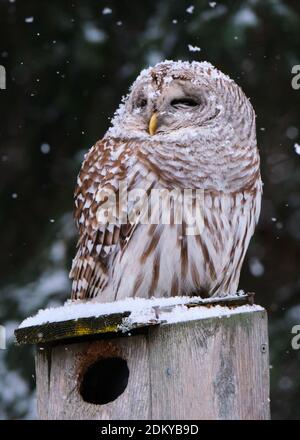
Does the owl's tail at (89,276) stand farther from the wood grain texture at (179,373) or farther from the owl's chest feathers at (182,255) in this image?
the wood grain texture at (179,373)

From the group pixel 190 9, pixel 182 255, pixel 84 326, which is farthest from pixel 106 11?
pixel 84 326

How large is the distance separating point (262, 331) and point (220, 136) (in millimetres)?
1198

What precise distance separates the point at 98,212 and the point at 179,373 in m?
1.20

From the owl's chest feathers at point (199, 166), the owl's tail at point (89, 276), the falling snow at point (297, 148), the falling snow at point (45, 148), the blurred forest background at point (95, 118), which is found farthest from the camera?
the falling snow at point (45, 148)

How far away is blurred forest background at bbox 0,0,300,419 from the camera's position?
6.05 m

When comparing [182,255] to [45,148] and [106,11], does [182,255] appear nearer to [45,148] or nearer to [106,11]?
[45,148]

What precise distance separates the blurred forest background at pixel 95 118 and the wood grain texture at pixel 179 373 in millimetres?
2873

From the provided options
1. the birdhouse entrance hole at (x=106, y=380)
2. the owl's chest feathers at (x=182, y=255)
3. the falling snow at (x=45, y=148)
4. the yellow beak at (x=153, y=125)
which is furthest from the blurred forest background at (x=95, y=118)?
the birdhouse entrance hole at (x=106, y=380)

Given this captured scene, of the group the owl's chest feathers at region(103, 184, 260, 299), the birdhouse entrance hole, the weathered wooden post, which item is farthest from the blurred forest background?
the weathered wooden post

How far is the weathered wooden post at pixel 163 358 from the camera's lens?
3.04 m

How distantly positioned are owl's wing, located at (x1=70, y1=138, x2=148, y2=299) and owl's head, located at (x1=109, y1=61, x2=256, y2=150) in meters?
0.13

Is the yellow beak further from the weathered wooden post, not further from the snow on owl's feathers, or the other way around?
the weathered wooden post

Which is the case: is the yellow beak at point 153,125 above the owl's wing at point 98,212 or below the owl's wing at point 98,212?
Answer: above
